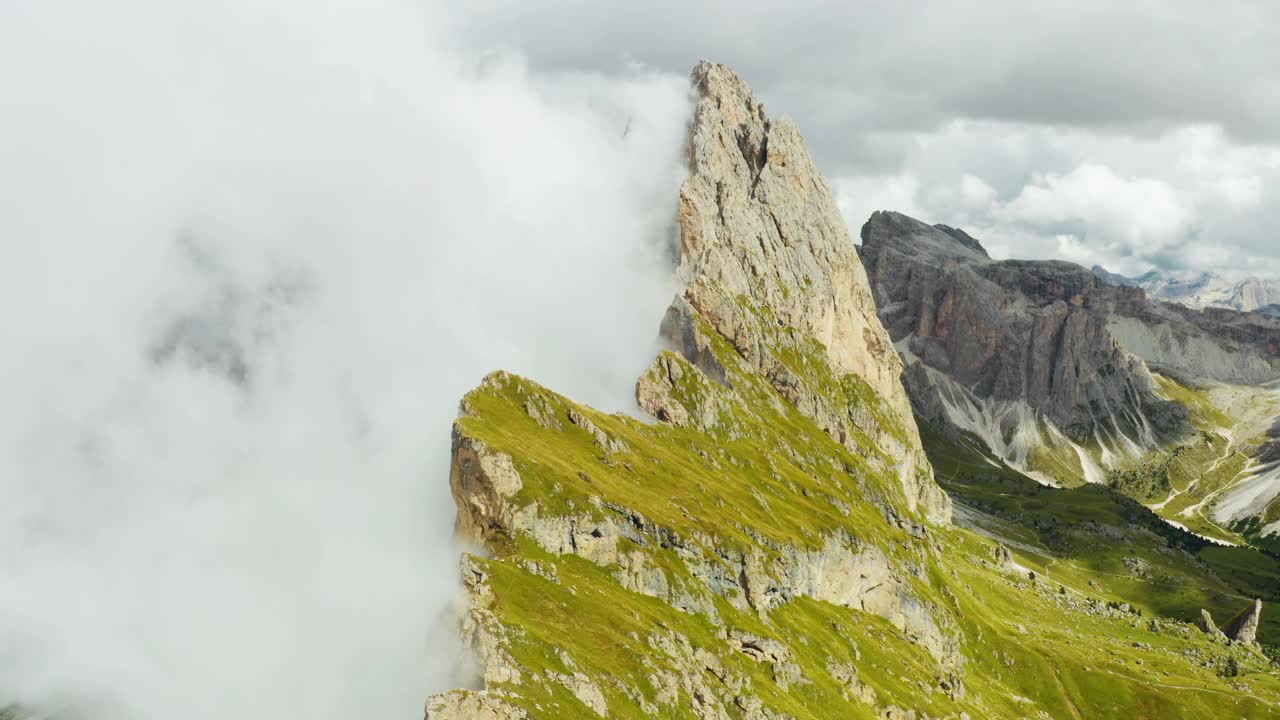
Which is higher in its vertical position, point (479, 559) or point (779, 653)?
point (479, 559)

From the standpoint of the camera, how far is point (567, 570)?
125750 millimetres

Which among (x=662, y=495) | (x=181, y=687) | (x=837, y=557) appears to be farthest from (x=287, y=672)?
(x=837, y=557)

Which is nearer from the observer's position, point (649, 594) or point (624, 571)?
point (624, 571)

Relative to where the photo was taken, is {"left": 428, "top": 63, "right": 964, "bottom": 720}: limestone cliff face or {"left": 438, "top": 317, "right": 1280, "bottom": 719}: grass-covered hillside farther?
{"left": 438, "top": 317, "right": 1280, "bottom": 719}: grass-covered hillside

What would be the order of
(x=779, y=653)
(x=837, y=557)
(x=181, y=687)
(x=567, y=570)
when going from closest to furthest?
1. (x=567, y=570)
2. (x=779, y=653)
3. (x=181, y=687)
4. (x=837, y=557)

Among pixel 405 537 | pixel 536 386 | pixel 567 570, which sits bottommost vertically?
pixel 567 570

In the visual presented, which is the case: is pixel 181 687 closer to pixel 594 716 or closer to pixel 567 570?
pixel 567 570

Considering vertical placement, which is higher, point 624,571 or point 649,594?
point 624,571

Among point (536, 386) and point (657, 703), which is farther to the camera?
point (536, 386)

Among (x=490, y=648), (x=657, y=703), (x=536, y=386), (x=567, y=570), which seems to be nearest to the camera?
(x=490, y=648)

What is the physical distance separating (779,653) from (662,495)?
3337cm

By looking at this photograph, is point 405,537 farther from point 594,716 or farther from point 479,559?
point 594,716

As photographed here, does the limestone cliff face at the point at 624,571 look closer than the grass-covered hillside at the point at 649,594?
Yes

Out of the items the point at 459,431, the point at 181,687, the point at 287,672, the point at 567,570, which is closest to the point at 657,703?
the point at 567,570
